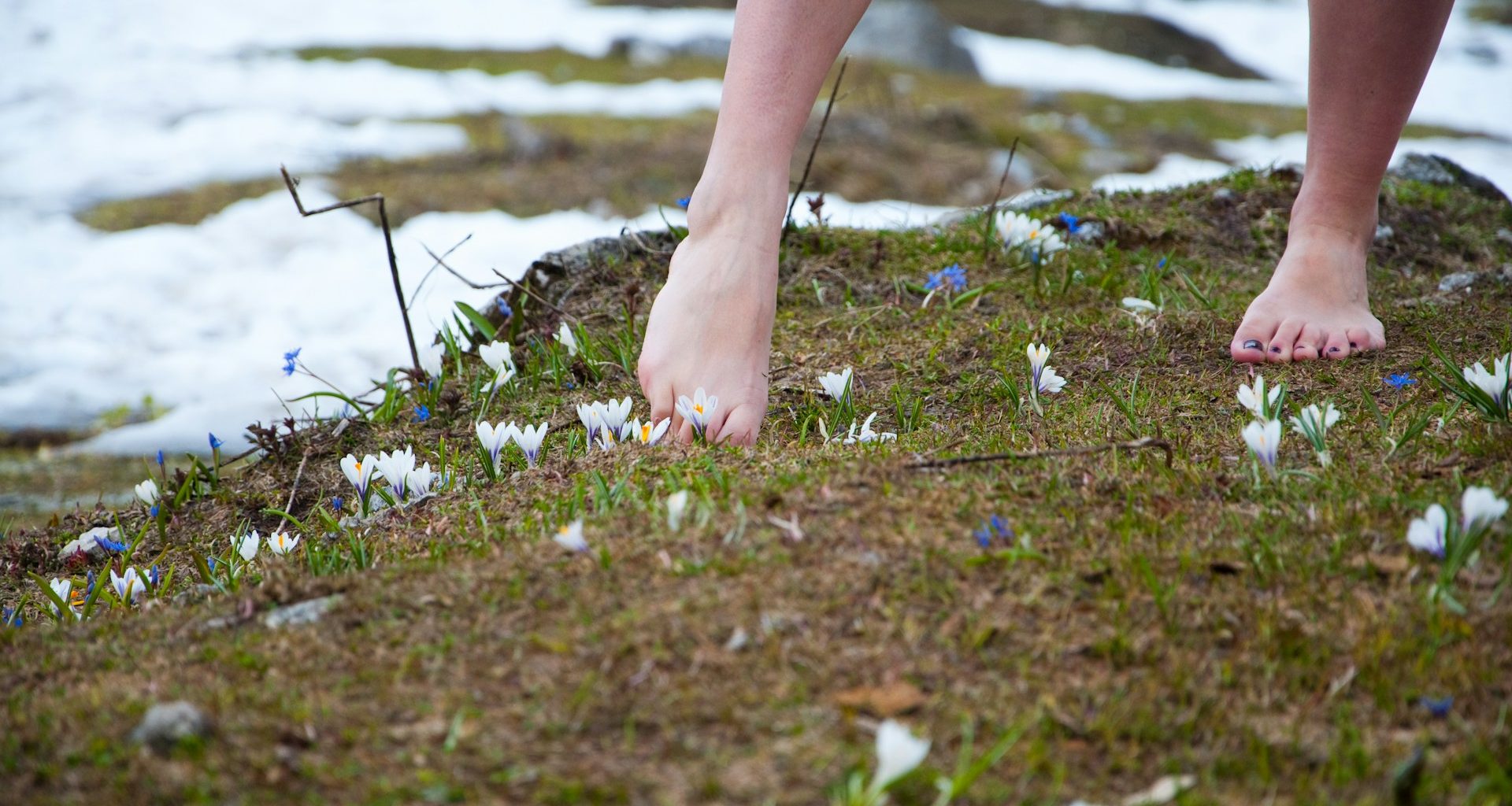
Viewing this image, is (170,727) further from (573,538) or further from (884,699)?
(884,699)

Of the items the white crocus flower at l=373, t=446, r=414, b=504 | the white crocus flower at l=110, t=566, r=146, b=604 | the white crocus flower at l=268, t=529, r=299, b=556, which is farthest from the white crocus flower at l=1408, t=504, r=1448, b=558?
the white crocus flower at l=110, t=566, r=146, b=604

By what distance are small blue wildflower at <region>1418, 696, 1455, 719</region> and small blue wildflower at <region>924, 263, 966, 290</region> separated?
216 cm

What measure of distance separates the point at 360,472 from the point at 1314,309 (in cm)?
243

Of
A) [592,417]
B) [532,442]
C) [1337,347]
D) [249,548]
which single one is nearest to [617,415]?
[592,417]

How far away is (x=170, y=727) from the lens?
53.5 inches

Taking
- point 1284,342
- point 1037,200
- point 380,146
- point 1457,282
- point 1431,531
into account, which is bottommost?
point 380,146

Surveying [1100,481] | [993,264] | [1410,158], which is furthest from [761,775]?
[1410,158]

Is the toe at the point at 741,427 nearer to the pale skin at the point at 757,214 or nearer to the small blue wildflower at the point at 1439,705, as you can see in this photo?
the pale skin at the point at 757,214

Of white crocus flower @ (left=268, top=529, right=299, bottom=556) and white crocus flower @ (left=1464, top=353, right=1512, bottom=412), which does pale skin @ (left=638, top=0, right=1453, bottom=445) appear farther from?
white crocus flower @ (left=268, top=529, right=299, bottom=556)

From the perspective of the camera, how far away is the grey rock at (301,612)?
66.9 inches

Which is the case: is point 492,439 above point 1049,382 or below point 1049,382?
above

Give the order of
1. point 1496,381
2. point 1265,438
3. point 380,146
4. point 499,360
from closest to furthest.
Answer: point 1265,438
point 1496,381
point 499,360
point 380,146

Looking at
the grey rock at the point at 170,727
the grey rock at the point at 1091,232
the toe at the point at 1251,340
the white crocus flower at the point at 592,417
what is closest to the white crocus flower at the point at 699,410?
the white crocus flower at the point at 592,417

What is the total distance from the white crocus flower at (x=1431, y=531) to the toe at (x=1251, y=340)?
1176mm
